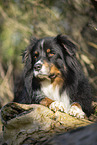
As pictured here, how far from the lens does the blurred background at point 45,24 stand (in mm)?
7359

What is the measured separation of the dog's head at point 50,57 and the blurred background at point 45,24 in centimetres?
273

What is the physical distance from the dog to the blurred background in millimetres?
2801

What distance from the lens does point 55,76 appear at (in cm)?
400

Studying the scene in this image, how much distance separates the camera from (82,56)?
730cm

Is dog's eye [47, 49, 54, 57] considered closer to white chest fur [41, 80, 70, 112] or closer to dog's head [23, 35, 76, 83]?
dog's head [23, 35, 76, 83]

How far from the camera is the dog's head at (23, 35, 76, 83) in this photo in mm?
3824

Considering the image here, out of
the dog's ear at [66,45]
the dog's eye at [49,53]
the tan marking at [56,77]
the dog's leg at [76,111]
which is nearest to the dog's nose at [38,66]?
the tan marking at [56,77]

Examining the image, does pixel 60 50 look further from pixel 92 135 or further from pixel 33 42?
pixel 92 135

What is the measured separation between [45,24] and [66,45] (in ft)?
13.3

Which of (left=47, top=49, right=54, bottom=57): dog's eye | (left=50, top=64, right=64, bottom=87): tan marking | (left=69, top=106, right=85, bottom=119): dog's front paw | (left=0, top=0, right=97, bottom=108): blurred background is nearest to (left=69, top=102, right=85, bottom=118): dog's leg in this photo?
(left=69, top=106, right=85, bottom=119): dog's front paw

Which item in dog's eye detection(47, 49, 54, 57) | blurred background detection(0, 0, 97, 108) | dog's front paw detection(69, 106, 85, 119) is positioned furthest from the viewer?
blurred background detection(0, 0, 97, 108)

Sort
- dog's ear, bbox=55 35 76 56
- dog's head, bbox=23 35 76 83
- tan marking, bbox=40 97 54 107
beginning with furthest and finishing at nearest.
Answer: dog's ear, bbox=55 35 76 56 < dog's head, bbox=23 35 76 83 < tan marking, bbox=40 97 54 107

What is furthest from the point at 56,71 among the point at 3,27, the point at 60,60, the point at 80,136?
the point at 3,27

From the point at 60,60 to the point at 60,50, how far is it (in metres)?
0.22
